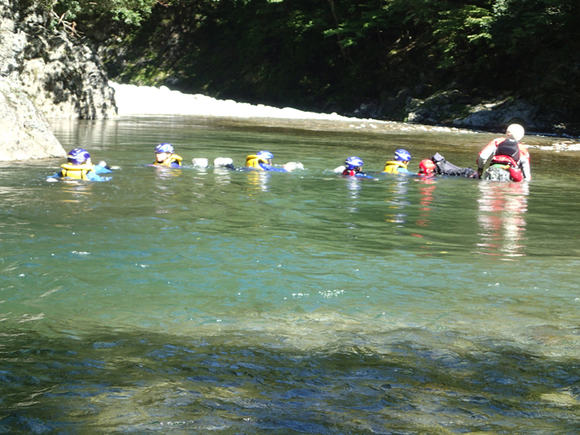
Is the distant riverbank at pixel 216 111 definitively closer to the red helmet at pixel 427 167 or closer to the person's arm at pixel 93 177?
the red helmet at pixel 427 167

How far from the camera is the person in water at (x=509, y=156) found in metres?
14.6

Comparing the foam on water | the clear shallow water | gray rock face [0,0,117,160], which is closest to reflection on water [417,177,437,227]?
the clear shallow water

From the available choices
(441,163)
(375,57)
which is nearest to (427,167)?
(441,163)

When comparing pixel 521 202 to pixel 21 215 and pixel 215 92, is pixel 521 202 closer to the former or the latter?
pixel 21 215

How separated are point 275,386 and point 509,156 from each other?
11741 mm

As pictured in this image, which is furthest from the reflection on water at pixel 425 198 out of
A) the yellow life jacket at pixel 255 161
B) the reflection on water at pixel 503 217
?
the yellow life jacket at pixel 255 161

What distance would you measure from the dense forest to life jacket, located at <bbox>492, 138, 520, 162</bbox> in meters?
19.5

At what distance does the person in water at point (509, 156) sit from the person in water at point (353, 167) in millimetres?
2545

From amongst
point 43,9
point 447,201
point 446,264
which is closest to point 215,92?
point 43,9

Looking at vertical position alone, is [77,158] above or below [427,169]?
above

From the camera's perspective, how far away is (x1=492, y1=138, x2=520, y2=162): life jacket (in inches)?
574

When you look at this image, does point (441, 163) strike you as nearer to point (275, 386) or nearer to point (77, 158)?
point (77, 158)

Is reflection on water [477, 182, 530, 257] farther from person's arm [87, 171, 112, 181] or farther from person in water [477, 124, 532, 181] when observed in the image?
person's arm [87, 171, 112, 181]

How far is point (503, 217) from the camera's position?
10.7 m
